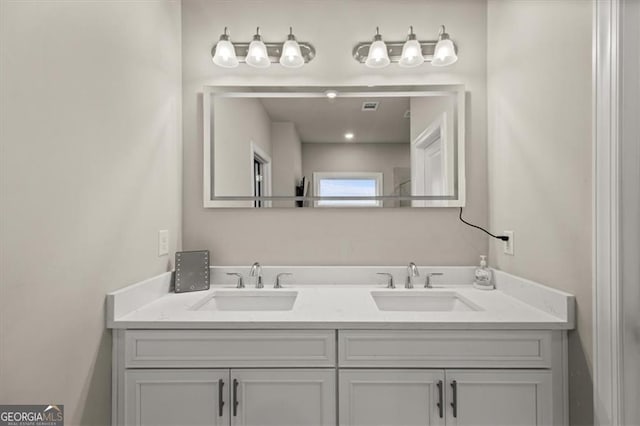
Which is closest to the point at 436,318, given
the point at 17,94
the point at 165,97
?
the point at 17,94

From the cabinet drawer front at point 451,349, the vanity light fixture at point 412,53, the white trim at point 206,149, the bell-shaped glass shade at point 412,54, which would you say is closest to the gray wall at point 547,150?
the cabinet drawer front at point 451,349

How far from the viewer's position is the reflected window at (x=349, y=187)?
5.74 ft

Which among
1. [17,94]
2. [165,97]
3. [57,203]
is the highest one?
[165,97]

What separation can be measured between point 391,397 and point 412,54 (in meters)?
1.63

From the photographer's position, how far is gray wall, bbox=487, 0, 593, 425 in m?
1.08

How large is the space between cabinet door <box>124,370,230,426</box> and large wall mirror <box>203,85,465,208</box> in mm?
878

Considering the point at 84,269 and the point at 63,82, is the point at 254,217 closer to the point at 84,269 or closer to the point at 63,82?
the point at 84,269

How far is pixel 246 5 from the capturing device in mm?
1754

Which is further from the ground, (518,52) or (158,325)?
(518,52)

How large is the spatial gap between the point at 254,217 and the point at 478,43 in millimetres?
1597

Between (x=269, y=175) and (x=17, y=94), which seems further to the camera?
(x=269, y=175)

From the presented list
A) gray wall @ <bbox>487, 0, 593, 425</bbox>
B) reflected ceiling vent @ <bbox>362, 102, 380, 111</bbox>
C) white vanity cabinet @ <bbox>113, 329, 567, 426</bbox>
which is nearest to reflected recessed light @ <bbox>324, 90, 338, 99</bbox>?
reflected ceiling vent @ <bbox>362, 102, 380, 111</bbox>

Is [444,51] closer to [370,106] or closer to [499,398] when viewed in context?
[370,106]

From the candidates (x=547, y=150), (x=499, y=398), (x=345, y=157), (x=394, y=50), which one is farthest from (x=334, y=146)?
(x=499, y=398)
